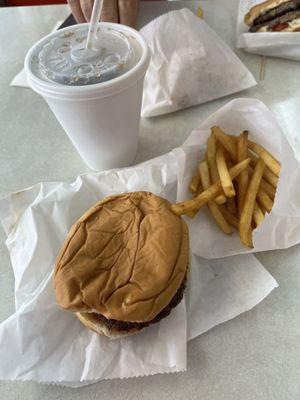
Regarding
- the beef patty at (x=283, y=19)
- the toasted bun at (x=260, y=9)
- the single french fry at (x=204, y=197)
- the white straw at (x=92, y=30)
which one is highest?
the white straw at (x=92, y=30)

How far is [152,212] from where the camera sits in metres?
0.78

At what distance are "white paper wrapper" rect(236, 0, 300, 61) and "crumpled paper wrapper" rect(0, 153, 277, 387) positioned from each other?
30.6 inches

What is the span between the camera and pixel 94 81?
0.86m

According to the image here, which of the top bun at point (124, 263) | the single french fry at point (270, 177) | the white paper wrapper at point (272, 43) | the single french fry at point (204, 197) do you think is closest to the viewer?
the top bun at point (124, 263)

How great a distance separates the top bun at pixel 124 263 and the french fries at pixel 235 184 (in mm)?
93

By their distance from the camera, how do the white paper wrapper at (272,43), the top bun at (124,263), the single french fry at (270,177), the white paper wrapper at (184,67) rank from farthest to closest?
the white paper wrapper at (272,43), the white paper wrapper at (184,67), the single french fry at (270,177), the top bun at (124,263)

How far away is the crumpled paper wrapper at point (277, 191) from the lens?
85 cm

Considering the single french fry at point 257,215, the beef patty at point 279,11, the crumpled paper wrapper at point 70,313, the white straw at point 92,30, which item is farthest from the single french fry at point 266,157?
the beef patty at point 279,11

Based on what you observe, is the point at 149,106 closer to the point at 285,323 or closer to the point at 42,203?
the point at 42,203

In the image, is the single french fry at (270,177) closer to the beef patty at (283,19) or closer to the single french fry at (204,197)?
the single french fry at (204,197)

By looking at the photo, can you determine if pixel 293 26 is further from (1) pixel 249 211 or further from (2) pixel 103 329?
(2) pixel 103 329

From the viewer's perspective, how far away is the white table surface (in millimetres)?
710

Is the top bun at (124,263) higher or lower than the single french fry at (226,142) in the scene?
higher

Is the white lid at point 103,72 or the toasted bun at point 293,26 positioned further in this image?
the toasted bun at point 293,26
